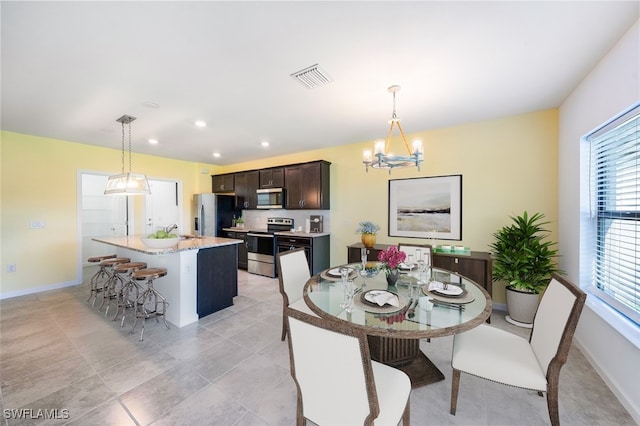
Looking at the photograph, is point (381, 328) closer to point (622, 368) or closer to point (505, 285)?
point (622, 368)

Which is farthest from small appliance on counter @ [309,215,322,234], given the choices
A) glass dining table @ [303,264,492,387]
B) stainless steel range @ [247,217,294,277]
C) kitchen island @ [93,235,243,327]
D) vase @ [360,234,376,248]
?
glass dining table @ [303,264,492,387]

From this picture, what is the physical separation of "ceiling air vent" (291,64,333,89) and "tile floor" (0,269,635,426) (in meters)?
2.65

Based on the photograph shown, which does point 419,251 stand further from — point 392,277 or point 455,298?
point 455,298

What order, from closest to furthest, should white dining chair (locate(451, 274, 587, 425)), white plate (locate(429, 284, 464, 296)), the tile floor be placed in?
white dining chair (locate(451, 274, 587, 425)) < the tile floor < white plate (locate(429, 284, 464, 296))

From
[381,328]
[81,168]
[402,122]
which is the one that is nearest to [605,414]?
[381,328]

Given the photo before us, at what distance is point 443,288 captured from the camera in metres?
1.90

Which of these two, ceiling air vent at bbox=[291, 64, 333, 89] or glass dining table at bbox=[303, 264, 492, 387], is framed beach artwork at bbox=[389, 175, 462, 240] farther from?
ceiling air vent at bbox=[291, 64, 333, 89]

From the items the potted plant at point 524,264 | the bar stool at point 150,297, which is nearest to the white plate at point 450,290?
the potted plant at point 524,264

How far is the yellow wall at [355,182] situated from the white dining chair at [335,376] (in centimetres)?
322

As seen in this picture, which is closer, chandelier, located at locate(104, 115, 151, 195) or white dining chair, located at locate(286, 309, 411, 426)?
white dining chair, located at locate(286, 309, 411, 426)

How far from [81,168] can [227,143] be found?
2.79m

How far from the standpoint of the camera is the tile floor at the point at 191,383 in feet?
5.39

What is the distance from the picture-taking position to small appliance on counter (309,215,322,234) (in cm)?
498

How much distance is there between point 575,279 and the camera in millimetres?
2516
